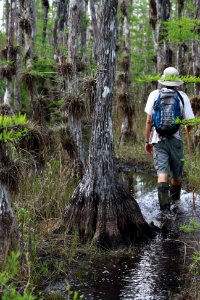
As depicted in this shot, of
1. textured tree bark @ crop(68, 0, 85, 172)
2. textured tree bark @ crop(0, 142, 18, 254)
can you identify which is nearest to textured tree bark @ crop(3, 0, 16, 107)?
textured tree bark @ crop(68, 0, 85, 172)

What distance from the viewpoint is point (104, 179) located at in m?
6.85

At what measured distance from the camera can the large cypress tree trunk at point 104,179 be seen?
675 cm

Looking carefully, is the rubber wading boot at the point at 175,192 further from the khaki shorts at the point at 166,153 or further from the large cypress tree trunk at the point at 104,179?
the large cypress tree trunk at the point at 104,179

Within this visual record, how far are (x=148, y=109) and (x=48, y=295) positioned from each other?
12.2 feet

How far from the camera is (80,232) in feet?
22.0

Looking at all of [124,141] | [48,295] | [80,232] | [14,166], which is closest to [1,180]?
[14,166]

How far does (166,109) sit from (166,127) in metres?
0.28

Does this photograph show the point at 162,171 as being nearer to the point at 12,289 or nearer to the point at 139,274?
the point at 139,274

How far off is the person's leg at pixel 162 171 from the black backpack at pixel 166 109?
0.35 metres

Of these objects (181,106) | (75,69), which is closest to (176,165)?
(181,106)

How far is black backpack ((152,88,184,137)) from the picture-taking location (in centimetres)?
773

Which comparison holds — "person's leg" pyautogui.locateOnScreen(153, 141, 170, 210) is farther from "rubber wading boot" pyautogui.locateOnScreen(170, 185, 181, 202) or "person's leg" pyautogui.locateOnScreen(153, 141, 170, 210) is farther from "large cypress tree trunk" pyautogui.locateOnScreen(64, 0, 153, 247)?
"large cypress tree trunk" pyautogui.locateOnScreen(64, 0, 153, 247)

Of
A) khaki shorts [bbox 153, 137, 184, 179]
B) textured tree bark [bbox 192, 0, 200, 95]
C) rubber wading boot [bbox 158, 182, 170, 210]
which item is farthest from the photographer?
textured tree bark [bbox 192, 0, 200, 95]

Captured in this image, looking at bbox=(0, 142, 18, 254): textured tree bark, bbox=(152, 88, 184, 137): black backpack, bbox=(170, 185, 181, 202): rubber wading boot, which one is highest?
bbox=(152, 88, 184, 137): black backpack
